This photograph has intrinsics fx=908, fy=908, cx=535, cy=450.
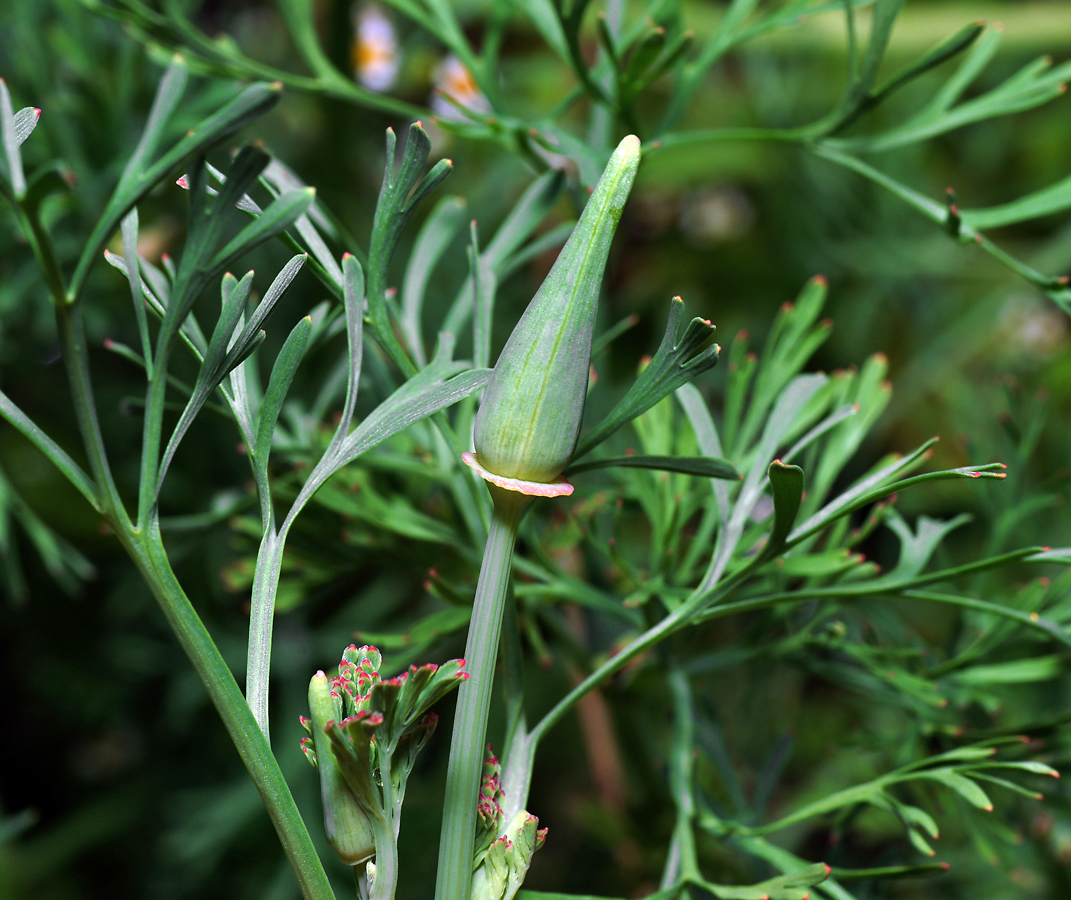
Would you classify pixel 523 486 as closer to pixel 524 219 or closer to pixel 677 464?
pixel 677 464

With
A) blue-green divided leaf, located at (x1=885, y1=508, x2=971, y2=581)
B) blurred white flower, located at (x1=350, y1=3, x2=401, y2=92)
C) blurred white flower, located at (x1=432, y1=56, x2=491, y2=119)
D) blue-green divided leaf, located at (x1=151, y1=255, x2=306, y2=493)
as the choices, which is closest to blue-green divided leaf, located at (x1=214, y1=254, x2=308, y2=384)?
blue-green divided leaf, located at (x1=151, y1=255, x2=306, y2=493)

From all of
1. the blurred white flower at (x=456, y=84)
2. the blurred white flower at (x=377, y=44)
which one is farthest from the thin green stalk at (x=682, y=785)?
the blurred white flower at (x=377, y=44)

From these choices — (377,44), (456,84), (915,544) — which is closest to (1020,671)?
(915,544)

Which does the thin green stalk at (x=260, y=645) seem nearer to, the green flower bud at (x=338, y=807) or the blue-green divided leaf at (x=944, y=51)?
the green flower bud at (x=338, y=807)

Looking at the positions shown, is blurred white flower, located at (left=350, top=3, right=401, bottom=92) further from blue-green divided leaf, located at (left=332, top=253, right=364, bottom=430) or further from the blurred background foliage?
blue-green divided leaf, located at (left=332, top=253, right=364, bottom=430)

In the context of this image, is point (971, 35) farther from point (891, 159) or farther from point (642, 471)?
point (891, 159)
